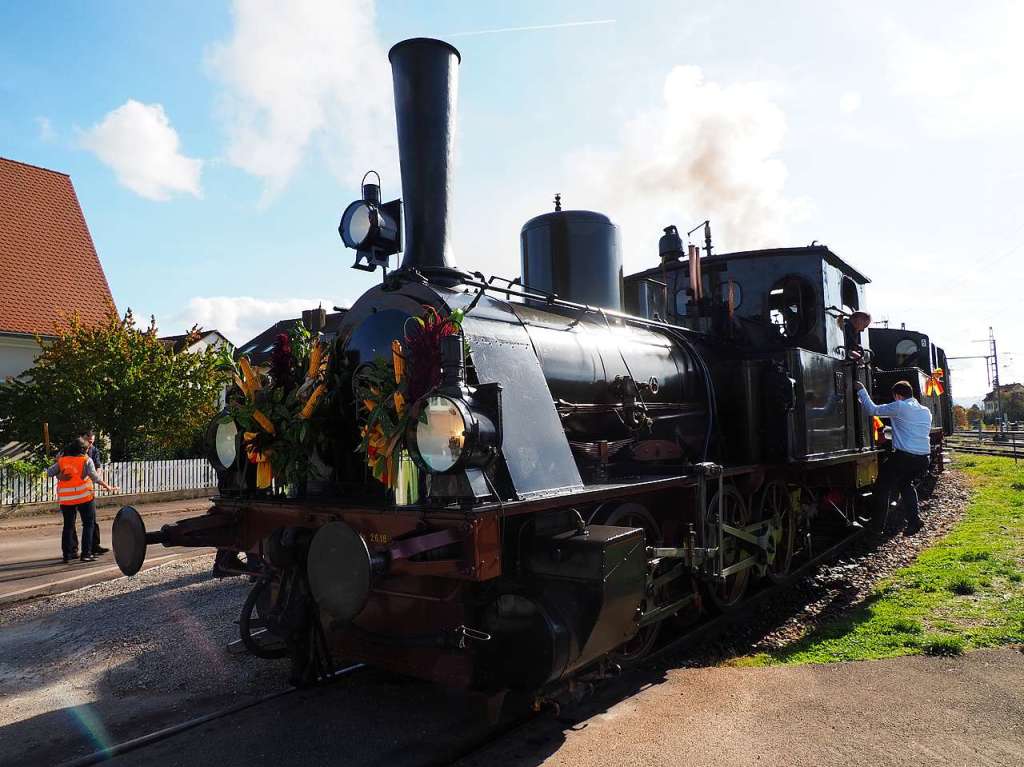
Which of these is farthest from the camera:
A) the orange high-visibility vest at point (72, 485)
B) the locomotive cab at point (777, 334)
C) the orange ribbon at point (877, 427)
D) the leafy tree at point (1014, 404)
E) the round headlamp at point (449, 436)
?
the leafy tree at point (1014, 404)

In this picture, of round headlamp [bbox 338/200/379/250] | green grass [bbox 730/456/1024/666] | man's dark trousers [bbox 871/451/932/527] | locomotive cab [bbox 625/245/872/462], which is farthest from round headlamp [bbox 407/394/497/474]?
man's dark trousers [bbox 871/451/932/527]

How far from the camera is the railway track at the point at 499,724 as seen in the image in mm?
3525

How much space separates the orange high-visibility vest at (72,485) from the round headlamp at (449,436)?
25.3ft

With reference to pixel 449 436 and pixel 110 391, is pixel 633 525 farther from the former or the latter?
pixel 110 391

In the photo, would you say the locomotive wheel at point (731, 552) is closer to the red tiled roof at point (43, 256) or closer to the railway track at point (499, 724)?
the railway track at point (499, 724)

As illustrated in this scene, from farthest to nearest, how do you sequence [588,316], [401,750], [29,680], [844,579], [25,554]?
[25,554] < [844,579] < [588,316] < [29,680] < [401,750]

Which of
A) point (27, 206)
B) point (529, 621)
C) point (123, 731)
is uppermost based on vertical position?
point (27, 206)

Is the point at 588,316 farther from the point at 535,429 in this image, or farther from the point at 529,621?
the point at 529,621

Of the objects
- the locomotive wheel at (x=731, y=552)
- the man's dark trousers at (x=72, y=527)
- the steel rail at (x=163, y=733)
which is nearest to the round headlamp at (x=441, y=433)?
the steel rail at (x=163, y=733)

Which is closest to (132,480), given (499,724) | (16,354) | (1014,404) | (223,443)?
(16,354)

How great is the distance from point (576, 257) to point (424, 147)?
2.05 meters

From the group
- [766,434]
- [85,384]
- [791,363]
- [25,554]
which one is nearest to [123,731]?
[766,434]

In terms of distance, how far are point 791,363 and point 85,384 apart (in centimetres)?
1578

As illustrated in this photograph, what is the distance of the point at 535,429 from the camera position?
3729 millimetres
